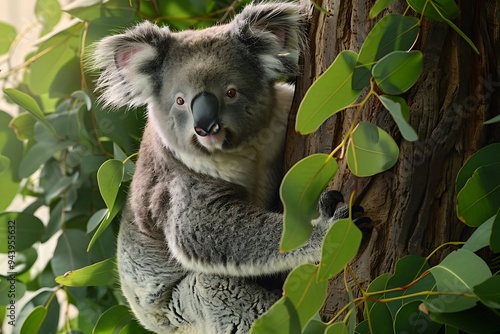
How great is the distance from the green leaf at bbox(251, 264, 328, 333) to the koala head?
0.78 meters

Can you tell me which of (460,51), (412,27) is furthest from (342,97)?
(460,51)

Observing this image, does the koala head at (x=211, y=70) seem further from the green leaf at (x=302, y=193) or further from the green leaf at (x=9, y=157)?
the green leaf at (x=9, y=157)

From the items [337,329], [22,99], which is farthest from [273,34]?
[337,329]

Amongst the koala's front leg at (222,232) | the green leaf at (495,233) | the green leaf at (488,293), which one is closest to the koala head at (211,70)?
the koala's front leg at (222,232)

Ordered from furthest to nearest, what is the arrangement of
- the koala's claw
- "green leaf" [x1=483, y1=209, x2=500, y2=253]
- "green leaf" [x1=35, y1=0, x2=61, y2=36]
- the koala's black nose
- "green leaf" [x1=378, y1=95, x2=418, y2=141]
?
1. "green leaf" [x1=35, y1=0, x2=61, y2=36]
2. the koala's black nose
3. the koala's claw
4. "green leaf" [x1=483, y1=209, x2=500, y2=253]
5. "green leaf" [x1=378, y1=95, x2=418, y2=141]

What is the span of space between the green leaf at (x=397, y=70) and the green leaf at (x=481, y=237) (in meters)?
0.40

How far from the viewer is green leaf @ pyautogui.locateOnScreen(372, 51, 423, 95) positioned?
1354 millimetres

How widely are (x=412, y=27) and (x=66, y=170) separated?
217 centimetres

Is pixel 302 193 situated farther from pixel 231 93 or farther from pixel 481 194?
pixel 231 93

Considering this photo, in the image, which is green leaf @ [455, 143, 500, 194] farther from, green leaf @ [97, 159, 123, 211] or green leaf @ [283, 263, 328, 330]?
green leaf @ [97, 159, 123, 211]

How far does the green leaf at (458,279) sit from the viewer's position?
1.37m

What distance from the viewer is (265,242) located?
206cm

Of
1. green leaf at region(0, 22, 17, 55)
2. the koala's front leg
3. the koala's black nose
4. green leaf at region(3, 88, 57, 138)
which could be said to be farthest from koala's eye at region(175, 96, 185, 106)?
green leaf at region(0, 22, 17, 55)

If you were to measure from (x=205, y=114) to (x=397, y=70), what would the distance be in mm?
770
